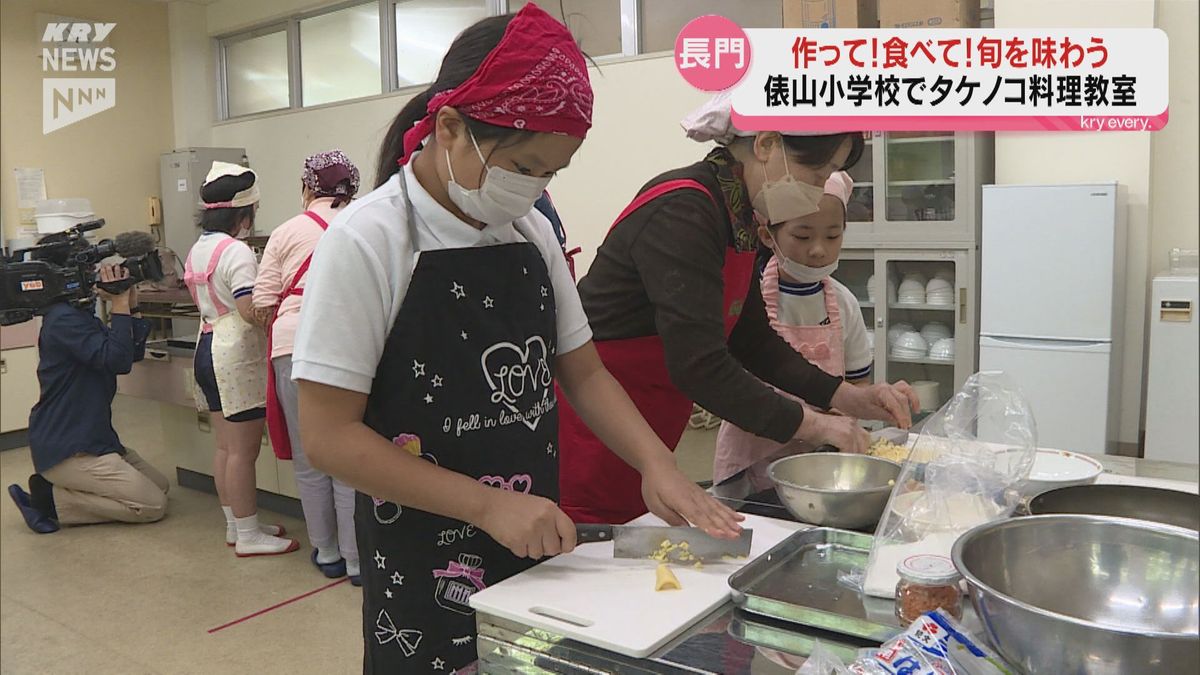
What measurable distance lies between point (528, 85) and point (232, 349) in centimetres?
141

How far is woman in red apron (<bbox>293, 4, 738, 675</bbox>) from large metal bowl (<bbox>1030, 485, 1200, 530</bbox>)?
0.33 meters

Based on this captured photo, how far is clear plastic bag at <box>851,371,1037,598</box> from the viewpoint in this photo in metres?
0.80

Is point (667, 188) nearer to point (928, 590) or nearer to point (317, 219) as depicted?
point (928, 590)

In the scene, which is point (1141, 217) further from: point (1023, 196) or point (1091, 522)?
point (1091, 522)

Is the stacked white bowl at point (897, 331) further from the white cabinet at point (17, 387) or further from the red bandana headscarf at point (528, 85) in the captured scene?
the white cabinet at point (17, 387)

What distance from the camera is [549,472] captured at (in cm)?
96

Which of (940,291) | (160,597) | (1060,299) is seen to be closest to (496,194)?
(160,597)

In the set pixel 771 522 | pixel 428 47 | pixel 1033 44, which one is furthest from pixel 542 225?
pixel 1033 44

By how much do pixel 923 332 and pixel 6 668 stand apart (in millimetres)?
3359

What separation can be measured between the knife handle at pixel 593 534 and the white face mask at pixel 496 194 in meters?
0.33

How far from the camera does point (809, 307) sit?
1.62m

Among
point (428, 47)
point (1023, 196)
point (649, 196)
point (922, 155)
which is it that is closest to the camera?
point (649, 196)

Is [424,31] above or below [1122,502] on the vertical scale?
above
